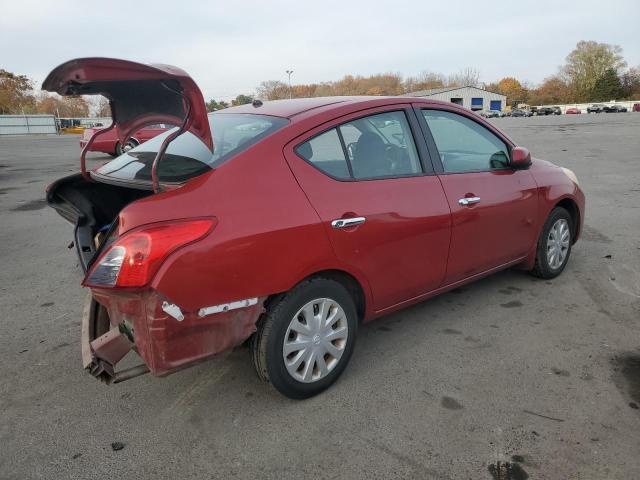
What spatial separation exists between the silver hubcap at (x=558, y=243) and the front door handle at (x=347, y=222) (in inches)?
93.7

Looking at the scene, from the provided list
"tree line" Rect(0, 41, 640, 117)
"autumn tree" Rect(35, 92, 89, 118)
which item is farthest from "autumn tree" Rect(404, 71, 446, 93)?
"autumn tree" Rect(35, 92, 89, 118)

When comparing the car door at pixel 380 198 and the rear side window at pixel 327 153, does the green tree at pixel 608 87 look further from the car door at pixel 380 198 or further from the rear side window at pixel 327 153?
the rear side window at pixel 327 153

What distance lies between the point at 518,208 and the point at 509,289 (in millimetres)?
835

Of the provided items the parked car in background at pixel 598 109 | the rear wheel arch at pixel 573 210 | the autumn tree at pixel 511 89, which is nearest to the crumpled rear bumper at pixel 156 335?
the rear wheel arch at pixel 573 210

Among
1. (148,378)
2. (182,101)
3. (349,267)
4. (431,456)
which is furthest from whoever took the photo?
(148,378)

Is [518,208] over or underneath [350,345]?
over

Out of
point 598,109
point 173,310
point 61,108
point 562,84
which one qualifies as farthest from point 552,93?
point 173,310

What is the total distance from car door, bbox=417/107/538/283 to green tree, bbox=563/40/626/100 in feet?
368

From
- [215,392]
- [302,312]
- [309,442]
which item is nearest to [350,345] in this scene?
[302,312]

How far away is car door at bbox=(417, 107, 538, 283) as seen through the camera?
3369mm

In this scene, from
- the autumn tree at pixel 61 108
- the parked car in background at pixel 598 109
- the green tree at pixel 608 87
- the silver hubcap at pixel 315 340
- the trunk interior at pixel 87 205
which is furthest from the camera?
the green tree at pixel 608 87

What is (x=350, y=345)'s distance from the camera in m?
2.91

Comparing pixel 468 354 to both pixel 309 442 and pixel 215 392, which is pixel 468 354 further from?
pixel 215 392

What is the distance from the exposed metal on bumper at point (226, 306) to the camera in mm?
2295
